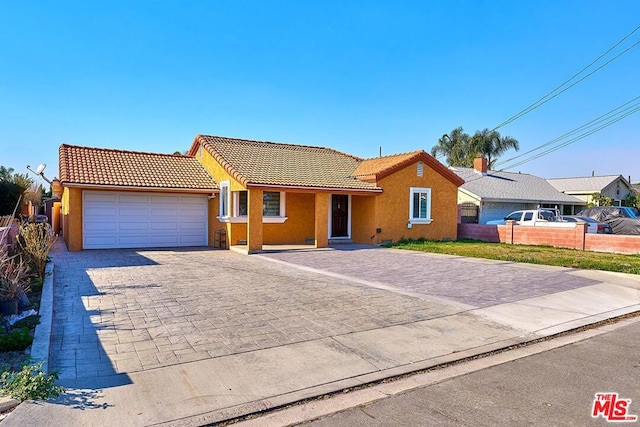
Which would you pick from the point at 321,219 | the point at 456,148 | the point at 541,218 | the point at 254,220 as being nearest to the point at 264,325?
the point at 254,220

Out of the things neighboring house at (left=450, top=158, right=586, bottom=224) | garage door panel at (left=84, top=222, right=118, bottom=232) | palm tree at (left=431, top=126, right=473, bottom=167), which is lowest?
garage door panel at (left=84, top=222, right=118, bottom=232)

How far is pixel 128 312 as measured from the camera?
7.31 metres

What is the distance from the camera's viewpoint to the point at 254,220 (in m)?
16.3

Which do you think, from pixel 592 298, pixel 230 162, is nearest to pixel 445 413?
pixel 592 298

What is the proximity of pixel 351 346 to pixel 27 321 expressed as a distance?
15.8 ft

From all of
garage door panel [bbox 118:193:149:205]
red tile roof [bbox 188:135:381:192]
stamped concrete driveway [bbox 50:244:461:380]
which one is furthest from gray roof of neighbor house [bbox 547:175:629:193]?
garage door panel [bbox 118:193:149:205]

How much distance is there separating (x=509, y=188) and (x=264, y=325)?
28.9 meters

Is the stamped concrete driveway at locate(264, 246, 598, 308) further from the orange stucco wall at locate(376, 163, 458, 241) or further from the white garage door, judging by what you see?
the white garage door

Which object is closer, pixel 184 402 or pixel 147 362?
pixel 184 402

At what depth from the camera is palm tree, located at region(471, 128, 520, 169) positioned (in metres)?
43.5

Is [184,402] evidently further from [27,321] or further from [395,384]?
[27,321]

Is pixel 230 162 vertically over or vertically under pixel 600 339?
over

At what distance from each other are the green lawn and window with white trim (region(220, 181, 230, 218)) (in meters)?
7.59

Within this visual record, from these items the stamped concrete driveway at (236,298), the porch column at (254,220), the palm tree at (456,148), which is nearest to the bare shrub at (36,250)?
the stamped concrete driveway at (236,298)
